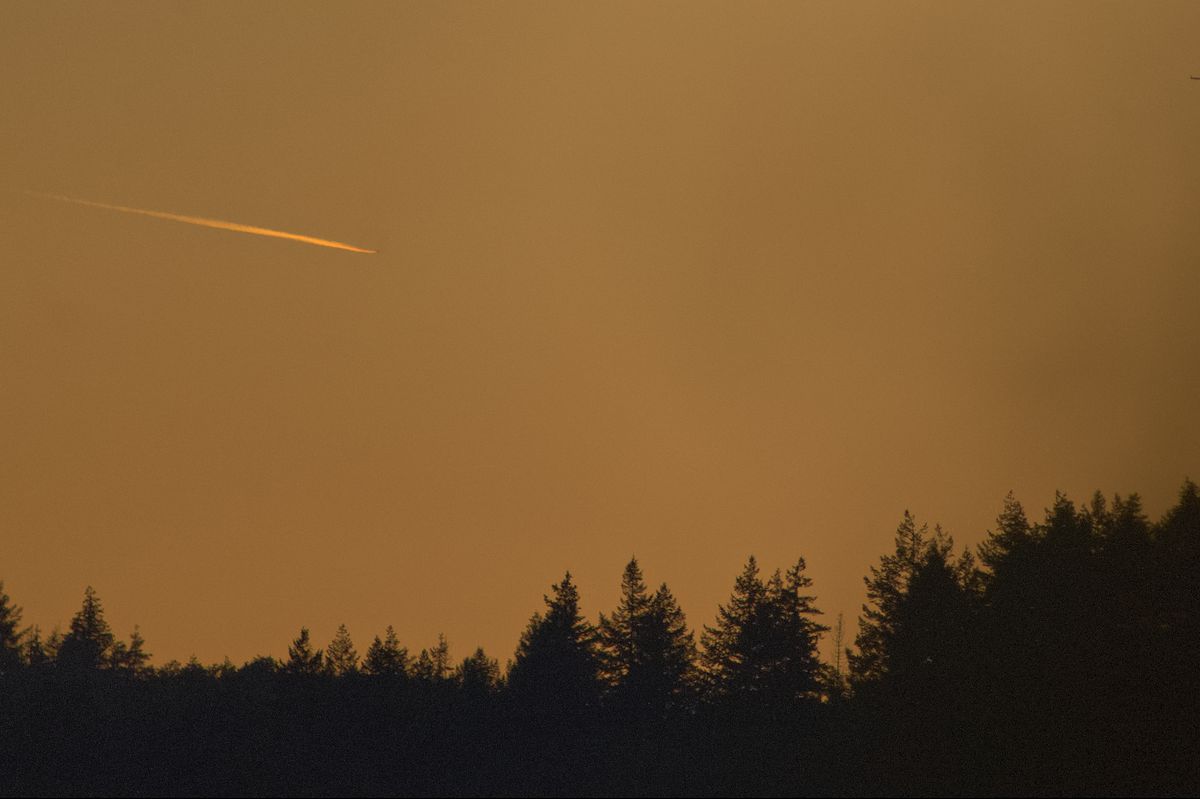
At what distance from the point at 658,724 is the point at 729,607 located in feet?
40.3

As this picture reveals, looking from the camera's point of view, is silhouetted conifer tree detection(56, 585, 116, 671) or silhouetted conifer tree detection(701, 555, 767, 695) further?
silhouetted conifer tree detection(56, 585, 116, 671)

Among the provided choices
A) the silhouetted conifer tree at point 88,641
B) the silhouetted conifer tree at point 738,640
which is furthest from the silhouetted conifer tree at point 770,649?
the silhouetted conifer tree at point 88,641

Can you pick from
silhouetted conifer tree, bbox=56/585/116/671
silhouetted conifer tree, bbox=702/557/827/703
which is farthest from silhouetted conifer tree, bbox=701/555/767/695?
silhouetted conifer tree, bbox=56/585/116/671

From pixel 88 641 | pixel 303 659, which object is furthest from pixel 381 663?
pixel 88 641

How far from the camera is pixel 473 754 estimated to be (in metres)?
97.2

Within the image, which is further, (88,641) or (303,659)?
(88,641)

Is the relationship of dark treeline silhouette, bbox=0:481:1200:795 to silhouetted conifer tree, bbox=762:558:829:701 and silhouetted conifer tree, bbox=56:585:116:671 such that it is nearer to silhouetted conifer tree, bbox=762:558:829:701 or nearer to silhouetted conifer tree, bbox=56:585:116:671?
silhouetted conifer tree, bbox=762:558:829:701

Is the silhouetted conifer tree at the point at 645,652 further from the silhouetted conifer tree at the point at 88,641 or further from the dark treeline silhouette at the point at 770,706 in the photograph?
the silhouetted conifer tree at the point at 88,641

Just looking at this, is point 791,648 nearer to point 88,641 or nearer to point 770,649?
point 770,649

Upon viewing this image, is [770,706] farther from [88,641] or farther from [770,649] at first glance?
[88,641]

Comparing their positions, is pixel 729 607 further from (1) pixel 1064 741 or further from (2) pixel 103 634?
(2) pixel 103 634

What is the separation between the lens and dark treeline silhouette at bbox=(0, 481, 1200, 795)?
290 ft

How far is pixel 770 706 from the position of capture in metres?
104

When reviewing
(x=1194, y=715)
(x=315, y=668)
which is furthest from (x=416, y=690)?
(x=1194, y=715)
